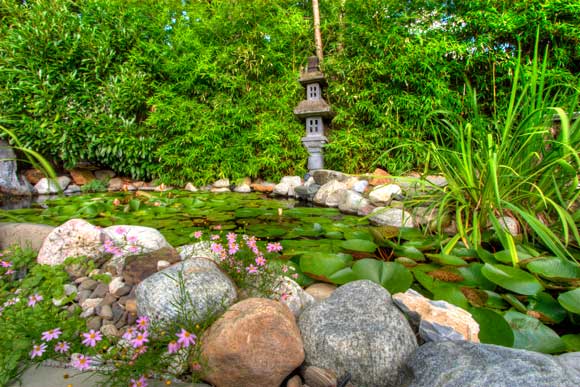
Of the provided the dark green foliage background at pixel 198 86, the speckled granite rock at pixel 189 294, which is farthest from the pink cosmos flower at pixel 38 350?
the dark green foliage background at pixel 198 86

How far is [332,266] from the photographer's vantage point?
4.36ft

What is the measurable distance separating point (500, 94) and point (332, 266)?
3613 millimetres

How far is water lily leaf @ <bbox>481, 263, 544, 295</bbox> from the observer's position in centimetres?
106

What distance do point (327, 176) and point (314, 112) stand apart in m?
0.99

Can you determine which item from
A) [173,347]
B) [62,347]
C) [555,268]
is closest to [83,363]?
[62,347]

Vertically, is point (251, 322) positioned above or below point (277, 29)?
below

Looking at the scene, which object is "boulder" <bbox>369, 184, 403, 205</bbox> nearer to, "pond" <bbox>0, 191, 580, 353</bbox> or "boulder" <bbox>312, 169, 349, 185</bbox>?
"pond" <bbox>0, 191, 580, 353</bbox>

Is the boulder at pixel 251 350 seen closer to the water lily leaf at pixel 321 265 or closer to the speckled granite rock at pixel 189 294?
the speckled granite rock at pixel 189 294

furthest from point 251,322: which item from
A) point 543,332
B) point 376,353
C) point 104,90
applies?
point 104,90

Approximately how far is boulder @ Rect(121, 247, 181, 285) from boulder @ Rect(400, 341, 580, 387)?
1020 mm

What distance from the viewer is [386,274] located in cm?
124

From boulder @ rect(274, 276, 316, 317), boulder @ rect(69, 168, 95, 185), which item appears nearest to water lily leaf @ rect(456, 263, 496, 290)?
boulder @ rect(274, 276, 316, 317)

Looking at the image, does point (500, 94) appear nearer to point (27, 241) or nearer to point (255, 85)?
point (255, 85)

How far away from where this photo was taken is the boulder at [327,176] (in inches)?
151
